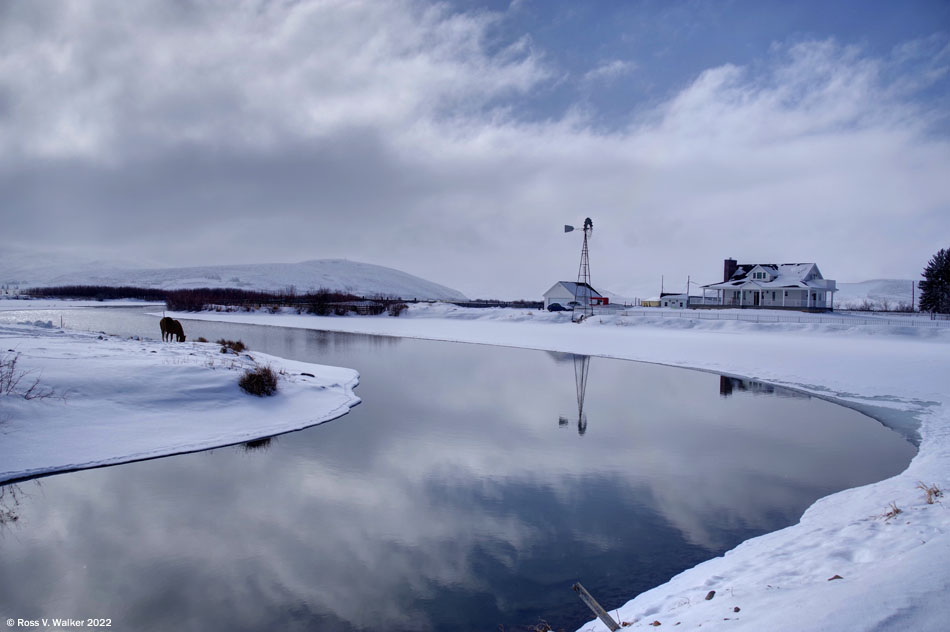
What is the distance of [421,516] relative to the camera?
851 centimetres

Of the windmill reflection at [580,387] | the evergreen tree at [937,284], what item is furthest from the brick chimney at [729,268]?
the windmill reflection at [580,387]

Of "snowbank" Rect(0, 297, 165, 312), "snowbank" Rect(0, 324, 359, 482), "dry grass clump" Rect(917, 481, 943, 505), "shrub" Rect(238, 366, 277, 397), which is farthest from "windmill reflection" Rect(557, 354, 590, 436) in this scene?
"snowbank" Rect(0, 297, 165, 312)

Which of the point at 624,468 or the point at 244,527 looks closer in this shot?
the point at 244,527

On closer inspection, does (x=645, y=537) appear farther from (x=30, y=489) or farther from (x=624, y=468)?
(x=30, y=489)

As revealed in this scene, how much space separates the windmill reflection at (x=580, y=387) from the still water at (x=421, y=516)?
0.59 feet

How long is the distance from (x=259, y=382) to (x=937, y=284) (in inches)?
2979

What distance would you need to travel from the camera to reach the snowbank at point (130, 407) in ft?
34.4

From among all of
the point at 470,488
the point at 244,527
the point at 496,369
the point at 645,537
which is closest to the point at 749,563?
the point at 645,537

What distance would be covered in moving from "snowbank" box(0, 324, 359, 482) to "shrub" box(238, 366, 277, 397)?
21 centimetres

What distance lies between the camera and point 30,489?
916 cm

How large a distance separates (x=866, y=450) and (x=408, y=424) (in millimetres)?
10127

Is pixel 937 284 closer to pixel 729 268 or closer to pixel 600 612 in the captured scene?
pixel 729 268

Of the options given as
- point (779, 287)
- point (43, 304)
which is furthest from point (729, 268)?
point (43, 304)

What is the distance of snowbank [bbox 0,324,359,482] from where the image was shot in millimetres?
10500
